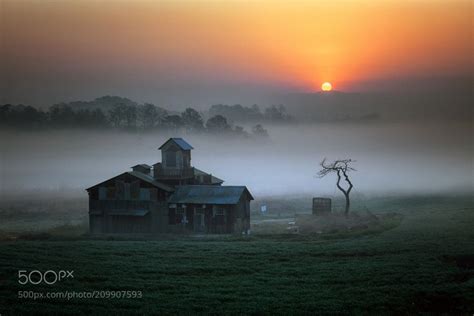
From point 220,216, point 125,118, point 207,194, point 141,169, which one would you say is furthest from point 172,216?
point 125,118

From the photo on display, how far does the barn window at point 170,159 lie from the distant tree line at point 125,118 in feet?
229

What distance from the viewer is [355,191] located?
91125 mm

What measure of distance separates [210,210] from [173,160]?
708 centimetres

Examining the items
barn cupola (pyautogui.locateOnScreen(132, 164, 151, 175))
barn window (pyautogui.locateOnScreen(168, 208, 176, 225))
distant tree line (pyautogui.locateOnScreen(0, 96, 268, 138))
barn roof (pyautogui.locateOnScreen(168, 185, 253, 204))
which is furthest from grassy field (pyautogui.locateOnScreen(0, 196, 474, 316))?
distant tree line (pyautogui.locateOnScreen(0, 96, 268, 138))

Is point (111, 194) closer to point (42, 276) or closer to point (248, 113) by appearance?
point (42, 276)

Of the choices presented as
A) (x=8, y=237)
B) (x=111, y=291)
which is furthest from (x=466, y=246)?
(x=8, y=237)

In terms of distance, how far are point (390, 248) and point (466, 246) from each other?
5243mm

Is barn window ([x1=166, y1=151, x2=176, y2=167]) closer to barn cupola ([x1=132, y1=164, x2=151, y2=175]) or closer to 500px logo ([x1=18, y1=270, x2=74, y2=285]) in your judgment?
barn cupola ([x1=132, y1=164, x2=151, y2=175])

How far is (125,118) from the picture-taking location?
412 ft

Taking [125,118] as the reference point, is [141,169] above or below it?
below

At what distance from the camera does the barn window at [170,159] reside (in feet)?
171

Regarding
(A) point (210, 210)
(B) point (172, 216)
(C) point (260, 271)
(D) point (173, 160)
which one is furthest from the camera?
(D) point (173, 160)

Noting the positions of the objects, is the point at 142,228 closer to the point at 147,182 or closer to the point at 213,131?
the point at 147,182

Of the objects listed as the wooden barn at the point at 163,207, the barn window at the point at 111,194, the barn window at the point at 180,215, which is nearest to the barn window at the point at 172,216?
the wooden barn at the point at 163,207
